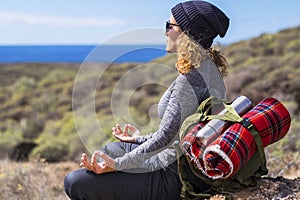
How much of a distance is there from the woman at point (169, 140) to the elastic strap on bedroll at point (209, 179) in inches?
2.4

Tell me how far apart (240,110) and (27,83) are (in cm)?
3993

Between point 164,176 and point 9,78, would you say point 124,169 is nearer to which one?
point 164,176

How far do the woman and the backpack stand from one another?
7cm

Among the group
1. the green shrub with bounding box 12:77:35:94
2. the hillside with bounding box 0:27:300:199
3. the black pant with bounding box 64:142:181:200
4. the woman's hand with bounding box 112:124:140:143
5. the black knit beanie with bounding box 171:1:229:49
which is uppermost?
the black knit beanie with bounding box 171:1:229:49

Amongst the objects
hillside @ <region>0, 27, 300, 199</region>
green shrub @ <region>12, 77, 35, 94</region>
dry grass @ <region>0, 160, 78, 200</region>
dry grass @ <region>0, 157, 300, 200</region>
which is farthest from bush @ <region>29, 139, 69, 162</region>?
green shrub @ <region>12, 77, 35, 94</region>

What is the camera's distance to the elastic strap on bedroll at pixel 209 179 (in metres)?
2.71

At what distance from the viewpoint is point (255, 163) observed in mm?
2822

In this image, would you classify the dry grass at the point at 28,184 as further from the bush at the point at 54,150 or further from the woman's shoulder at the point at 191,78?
the bush at the point at 54,150

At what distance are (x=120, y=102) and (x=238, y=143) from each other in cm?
149

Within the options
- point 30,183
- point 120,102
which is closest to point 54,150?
point 30,183

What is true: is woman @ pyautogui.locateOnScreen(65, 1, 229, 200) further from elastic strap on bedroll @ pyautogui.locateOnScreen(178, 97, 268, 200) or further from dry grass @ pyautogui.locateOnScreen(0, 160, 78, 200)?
dry grass @ pyautogui.locateOnScreen(0, 160, 78, 200)

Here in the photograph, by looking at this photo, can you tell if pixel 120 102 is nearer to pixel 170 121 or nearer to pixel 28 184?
pixel 170 121

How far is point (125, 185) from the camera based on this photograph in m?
2.87

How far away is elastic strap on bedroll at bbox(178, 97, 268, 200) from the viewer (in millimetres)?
2707
